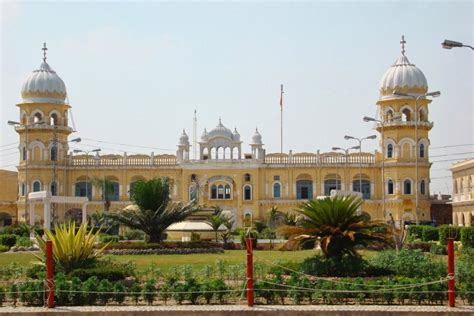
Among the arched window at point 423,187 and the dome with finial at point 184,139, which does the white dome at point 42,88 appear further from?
the arched window at point 423,187

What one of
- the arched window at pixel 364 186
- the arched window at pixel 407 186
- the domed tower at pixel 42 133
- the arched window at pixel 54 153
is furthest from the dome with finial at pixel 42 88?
the arched window at pixel 407 186

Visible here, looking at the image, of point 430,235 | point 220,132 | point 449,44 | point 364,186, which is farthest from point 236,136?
point 449,44

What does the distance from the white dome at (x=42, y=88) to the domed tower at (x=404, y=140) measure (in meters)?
24.7

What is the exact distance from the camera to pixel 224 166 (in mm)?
63750

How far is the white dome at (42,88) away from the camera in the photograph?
6419 cm

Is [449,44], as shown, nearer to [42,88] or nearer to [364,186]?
[364,186]

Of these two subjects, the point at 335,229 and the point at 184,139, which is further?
the point at 184,139

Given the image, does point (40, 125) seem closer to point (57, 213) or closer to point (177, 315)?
point (57, 213)

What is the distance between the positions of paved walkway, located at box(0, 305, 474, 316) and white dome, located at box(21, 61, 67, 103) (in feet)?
170

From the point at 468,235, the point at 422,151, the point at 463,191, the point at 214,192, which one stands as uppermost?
the point at 422,151

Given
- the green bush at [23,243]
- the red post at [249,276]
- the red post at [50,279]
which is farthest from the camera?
the green bush at [23,243]

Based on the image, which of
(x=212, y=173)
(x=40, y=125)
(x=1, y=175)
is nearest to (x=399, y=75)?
(x=212, y=173)

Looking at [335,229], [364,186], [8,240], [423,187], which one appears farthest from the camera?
[364,186]

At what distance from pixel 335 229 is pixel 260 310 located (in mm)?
5185
